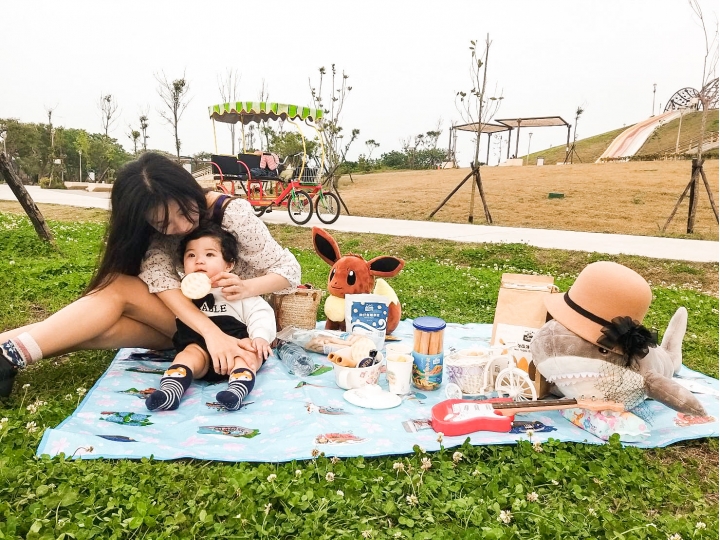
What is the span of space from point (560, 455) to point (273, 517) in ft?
3.52

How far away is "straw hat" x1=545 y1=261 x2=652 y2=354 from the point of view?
215 centimetres

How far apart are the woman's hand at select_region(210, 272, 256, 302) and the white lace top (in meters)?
0.19

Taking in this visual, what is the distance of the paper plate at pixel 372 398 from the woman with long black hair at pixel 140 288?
495 mm

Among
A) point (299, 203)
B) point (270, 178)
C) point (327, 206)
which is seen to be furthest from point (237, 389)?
point (327, 206)

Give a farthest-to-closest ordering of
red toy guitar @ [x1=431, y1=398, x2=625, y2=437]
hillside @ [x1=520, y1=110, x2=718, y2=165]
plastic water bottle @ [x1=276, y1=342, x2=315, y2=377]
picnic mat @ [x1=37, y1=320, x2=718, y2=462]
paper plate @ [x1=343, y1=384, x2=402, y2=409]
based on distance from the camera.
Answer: hillside @ [x1=520, y1=110, x2=718, y2=165], plastic water bottle @ [x1=276, y1=342, x2=315, y2=377], paper plate @ [x1=343, y1=384, x2=402, y2=409], red toy guitar @ [x1=431, y1=398, x2=625, y2=437], picnic mat @ [x1=37, y1=320, x2=718, y2=462]

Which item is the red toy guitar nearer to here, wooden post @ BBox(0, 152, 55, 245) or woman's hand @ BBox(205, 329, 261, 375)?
woman's hand @ BBox(205, 329, 261, 375)

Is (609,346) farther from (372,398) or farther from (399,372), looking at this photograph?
(372,398)

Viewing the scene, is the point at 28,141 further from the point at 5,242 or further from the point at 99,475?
the point at 99,475

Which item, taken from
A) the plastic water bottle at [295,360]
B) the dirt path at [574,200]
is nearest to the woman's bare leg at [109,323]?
the plastic water bottle at [295,360]

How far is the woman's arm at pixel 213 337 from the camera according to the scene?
8.02 ft

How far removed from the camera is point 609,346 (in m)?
2.15

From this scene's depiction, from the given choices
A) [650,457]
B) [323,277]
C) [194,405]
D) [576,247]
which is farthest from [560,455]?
[576,247]

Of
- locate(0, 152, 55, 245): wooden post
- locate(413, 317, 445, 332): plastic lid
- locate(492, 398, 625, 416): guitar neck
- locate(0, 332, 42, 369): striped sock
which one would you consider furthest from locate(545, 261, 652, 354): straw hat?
locate(0, 152, 55, 245): wooden post

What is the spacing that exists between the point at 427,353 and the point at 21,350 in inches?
70.5
